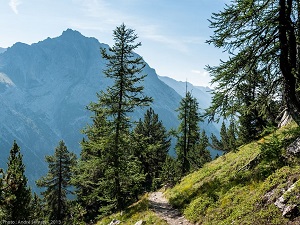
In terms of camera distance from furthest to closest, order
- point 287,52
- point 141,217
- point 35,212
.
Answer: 1. point 35,212
2. point 141,217
3. point 287,52

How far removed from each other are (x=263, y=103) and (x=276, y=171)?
3803 mm

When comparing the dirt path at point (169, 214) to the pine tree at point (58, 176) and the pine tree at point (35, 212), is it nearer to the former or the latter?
the pine tree at point (35, 212)

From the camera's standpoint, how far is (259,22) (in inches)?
486

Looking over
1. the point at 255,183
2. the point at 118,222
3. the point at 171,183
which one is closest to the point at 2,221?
the point at 118,222

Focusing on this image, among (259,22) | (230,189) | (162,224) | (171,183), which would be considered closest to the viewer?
(259,22)

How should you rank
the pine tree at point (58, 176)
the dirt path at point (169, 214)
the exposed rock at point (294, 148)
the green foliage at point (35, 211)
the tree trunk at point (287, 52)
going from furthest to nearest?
the pine tree at point (58, 176), the green foliage at point (35, 211), the dirt path at point (169, 214), the tree trunk at point (287, 52), the exposed rock at point (294, 148)

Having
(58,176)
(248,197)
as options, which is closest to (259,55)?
(248,197)

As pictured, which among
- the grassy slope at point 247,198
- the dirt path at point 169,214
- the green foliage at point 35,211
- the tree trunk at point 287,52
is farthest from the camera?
the green foliage at point 35,211

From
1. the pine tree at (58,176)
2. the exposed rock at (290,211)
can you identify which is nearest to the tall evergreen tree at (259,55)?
the exposed rock at (290,211)

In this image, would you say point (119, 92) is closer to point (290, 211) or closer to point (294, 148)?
point (294, 148)

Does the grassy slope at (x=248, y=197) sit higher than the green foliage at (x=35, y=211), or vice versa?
the grassy slope at (x=248, y=197)

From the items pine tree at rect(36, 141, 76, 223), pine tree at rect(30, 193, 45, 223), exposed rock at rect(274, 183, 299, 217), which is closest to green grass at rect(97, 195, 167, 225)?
exposed rock at rect(274, 183, 299, 217)

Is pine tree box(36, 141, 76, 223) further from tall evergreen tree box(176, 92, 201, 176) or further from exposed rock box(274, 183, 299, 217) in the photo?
exposed rock box(274, 183, 299, 217)

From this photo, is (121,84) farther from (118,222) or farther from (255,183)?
(255,183)
